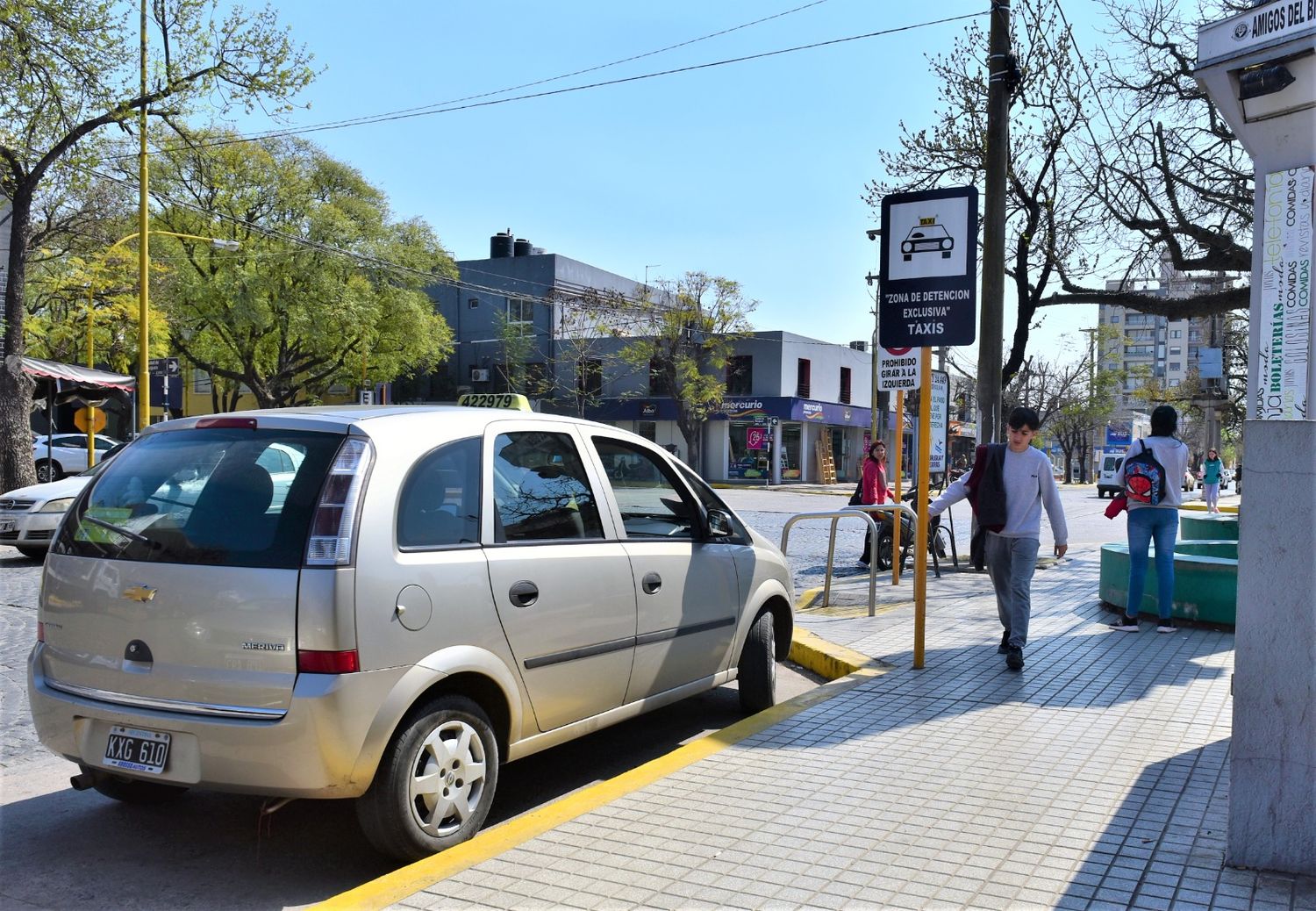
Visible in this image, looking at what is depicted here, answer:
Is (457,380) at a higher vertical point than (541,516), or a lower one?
higher

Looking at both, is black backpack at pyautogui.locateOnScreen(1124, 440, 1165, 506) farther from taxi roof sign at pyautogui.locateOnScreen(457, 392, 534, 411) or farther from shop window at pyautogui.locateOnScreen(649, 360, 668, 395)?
shop window at pyautogui.locateOnScreen(649, 360, 668, 395)

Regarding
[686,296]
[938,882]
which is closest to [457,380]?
[686,296]

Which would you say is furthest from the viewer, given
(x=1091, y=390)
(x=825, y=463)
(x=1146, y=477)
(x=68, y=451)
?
(x=1091, y=390)

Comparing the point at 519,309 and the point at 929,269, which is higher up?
the point at 519,309

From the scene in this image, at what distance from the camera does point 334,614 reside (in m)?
3.52

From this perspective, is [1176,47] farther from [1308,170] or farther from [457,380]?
[457,380]

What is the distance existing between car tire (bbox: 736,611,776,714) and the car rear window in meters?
2.93

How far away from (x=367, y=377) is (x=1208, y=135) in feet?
115

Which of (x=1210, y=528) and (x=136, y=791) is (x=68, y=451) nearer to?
(x=1210, y=528)

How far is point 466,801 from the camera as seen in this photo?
13.1 feet

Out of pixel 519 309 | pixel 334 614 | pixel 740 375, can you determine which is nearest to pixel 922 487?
pixel 334 614

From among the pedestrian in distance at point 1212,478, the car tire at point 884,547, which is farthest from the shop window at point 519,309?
the car tire at point 884,547

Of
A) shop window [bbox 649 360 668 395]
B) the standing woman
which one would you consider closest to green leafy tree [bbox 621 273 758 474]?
shop window [bbox 649 360 668 395]

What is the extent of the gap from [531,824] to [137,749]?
1.41 meters
